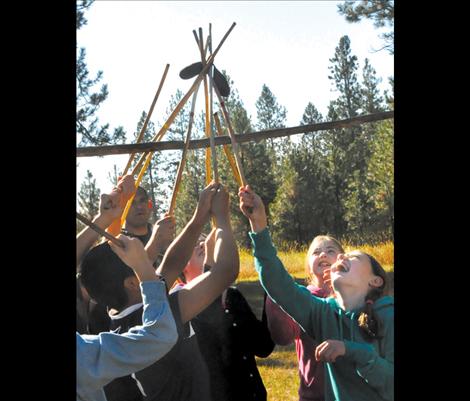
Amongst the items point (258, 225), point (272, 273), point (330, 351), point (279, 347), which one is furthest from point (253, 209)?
point (279, 347)

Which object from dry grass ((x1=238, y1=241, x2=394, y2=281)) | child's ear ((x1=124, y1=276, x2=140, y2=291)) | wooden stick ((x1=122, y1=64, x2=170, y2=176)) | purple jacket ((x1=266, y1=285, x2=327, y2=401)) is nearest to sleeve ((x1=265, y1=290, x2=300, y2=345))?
purple jacket ((x1=266, y1=285, x2=327, y2=401))

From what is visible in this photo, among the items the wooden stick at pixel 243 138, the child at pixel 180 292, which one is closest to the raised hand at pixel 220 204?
the child at pixel 180 292

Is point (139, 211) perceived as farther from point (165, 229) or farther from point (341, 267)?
point (341, 267)

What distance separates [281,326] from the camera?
79.9 inches

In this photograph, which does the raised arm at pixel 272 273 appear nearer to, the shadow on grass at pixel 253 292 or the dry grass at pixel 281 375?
the shadow on grass at pixel 253 292

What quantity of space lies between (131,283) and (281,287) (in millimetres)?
352

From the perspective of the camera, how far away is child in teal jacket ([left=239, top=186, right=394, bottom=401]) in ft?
5.70

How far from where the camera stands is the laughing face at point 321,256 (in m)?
2.07
